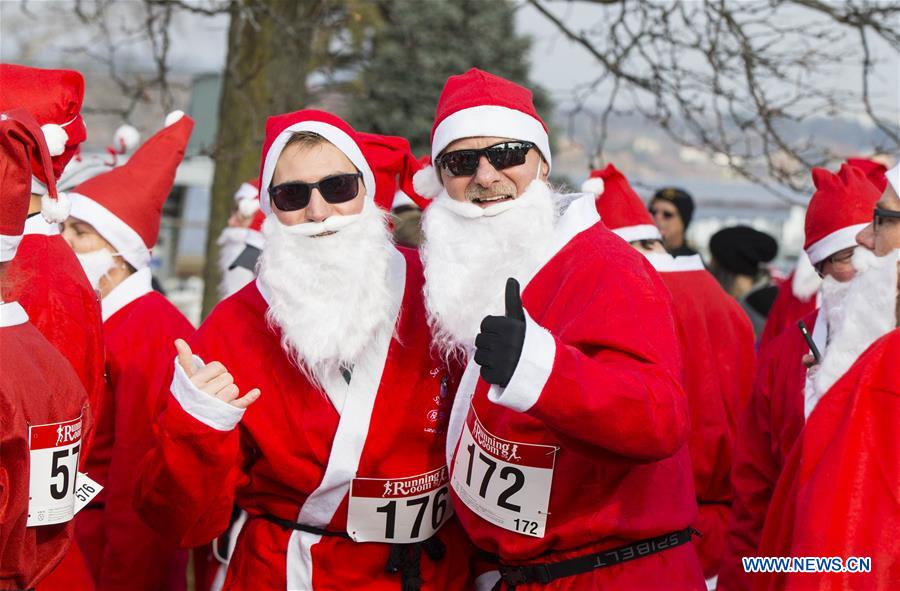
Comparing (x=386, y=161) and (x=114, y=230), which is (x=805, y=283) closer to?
(x=386, y=161)

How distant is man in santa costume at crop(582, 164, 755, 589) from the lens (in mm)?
5078

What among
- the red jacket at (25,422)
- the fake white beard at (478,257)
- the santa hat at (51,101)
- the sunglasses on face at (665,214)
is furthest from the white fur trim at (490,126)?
the sunglasses on face at (665,214)

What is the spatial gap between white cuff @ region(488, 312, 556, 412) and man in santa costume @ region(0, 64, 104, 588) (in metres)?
1.68

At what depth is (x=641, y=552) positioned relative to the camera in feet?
10.7

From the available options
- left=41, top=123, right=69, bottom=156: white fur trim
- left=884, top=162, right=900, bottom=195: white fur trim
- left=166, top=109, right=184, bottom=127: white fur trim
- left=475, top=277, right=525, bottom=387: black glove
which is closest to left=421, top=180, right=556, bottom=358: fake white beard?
left=475, top=277, right=525, bottom=387: black glove

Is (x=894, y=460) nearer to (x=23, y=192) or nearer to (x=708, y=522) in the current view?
(x=23, y=192)

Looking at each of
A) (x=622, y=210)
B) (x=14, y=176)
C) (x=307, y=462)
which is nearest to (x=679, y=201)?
(x=622, y=210)

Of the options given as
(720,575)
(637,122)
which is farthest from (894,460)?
(637,122)

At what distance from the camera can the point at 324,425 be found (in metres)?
3.57

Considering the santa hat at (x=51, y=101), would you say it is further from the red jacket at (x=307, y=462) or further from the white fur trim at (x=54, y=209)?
the red jacket at (x=307, y=462)

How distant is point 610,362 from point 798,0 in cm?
435

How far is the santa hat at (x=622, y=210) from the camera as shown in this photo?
5.77m

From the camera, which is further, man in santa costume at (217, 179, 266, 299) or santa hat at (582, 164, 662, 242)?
man in santa costume at (217, 179, 266, 299)

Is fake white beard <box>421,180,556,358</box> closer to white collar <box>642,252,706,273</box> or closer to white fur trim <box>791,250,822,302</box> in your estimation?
white collar <box>642,252,706,273</box>
